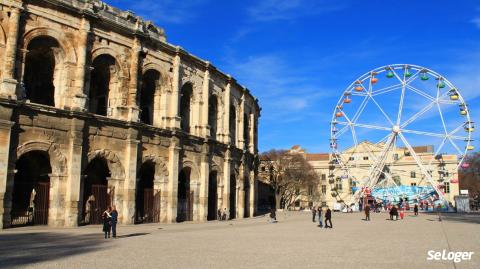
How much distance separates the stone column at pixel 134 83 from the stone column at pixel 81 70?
2.50m

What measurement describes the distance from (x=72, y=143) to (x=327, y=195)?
60.1 m

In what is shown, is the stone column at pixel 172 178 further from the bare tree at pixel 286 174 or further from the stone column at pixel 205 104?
the bare tree at pixel 286 174

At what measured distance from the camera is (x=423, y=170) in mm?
44938

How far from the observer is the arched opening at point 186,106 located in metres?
28.0

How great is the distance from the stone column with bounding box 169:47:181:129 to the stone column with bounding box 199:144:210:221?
3.10 m

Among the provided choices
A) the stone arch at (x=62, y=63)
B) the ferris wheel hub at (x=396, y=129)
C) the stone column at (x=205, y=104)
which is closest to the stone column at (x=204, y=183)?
the stone column at (x=205, y=104)

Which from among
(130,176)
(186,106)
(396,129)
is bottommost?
(130,176)

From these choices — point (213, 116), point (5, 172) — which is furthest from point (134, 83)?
point (213, 116)

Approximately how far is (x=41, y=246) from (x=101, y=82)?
14.7 metres

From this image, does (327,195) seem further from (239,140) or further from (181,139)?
Result: (181,139)

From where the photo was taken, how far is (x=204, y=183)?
1081 inches

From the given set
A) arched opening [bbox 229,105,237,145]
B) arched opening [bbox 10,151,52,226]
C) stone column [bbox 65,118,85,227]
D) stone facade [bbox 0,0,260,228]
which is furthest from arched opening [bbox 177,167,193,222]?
arched opening [bbox 10,151,52,226]

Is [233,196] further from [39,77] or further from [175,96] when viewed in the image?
[39,77]

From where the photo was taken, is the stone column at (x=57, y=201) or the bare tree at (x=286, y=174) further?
the bare tree at (x=286, y=174)
